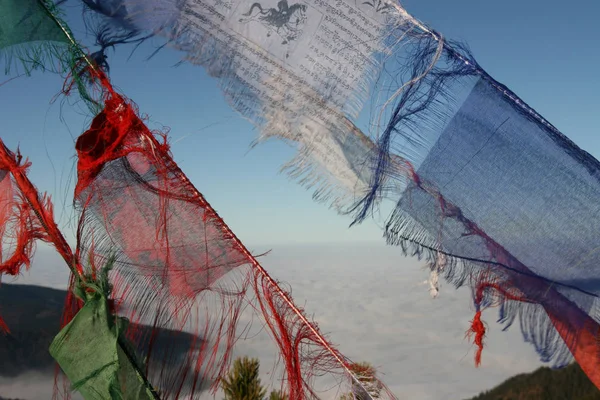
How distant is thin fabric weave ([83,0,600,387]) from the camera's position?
97 cm

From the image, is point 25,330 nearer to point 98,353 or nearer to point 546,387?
point 98,353

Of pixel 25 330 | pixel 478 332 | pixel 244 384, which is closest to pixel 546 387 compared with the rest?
pixel 244 384

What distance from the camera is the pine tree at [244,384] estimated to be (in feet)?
6.49

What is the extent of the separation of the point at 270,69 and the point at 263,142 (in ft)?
0.49

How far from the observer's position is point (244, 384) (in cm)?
199

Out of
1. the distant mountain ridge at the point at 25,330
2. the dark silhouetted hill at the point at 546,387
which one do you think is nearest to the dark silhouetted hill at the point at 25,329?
the distant mountain ridge at the point at 25,330

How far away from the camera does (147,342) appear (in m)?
1.00

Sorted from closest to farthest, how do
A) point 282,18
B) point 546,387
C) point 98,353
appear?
point 98,353 → point 282,18 → point 546,387

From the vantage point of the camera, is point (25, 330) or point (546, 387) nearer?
point (25, 330)

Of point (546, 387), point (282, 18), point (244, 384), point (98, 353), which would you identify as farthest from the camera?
point (546, 387)

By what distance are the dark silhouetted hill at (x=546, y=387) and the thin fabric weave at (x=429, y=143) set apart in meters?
1.58

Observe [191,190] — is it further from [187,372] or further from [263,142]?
[187,372]

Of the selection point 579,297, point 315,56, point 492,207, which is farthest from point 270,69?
point 579,297

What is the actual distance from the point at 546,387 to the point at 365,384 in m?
2.83
